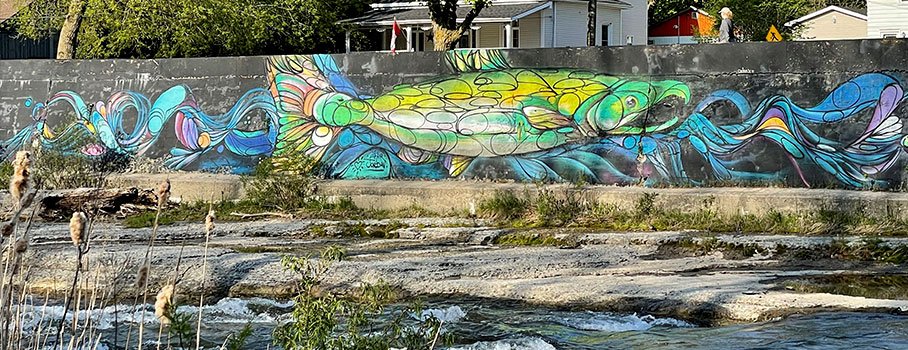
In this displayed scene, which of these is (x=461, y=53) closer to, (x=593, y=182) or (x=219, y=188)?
(x=593, y=182)

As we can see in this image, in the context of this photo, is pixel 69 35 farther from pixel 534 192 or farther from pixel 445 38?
pixel 534 192

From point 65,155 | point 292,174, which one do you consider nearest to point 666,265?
point 292,174

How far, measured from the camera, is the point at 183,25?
2438cm

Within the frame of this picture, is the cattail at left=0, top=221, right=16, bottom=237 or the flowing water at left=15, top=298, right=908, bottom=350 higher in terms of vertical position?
the cattail at left=0, top=221, right=16, bottom=237

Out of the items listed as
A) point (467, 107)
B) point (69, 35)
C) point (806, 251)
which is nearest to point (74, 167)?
point (467, 107)

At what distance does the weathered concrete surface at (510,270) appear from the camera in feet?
30.2

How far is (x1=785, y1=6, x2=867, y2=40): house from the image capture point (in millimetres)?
43781

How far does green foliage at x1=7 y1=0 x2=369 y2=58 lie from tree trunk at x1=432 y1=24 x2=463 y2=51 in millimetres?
4683

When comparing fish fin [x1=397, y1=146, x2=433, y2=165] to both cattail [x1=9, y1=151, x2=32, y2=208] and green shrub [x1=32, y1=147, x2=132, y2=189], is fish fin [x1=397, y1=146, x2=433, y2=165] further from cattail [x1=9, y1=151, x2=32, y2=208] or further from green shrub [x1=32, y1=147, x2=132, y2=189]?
cattail [x1=9, y1=151, x2=32, y2=208]

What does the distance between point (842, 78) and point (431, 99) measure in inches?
209

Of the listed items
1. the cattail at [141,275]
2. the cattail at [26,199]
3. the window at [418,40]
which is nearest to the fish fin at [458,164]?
the cattail at [141,275]

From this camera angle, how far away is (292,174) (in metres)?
16.2

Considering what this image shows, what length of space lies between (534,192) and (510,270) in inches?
147

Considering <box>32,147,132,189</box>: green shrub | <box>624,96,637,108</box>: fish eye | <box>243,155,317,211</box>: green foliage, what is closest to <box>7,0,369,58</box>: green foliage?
<box>32,147,132,189</box>: green shrub
